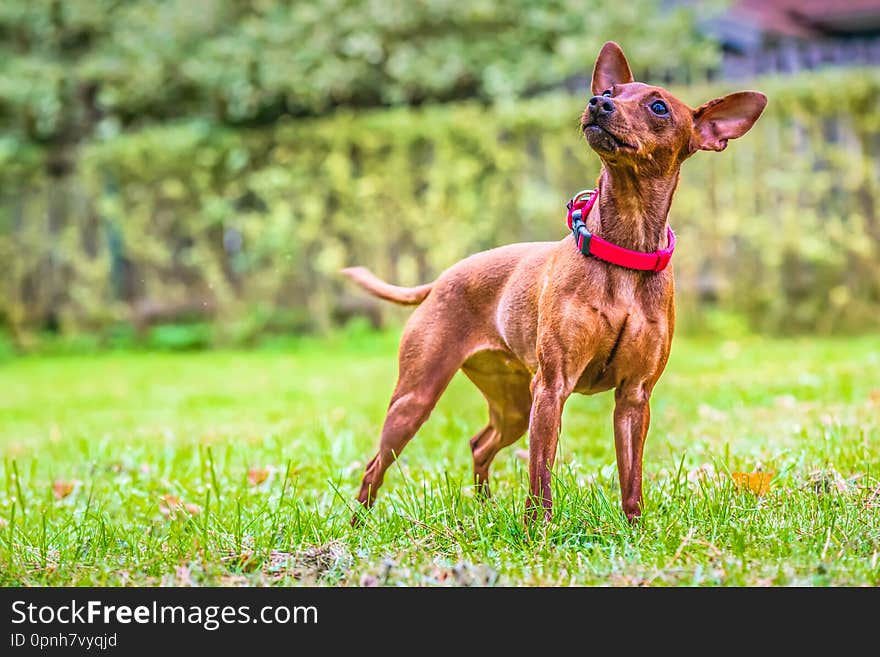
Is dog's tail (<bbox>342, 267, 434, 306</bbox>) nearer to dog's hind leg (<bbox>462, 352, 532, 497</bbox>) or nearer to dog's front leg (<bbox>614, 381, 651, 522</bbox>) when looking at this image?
dog's hind leg (<bbox>462, 352, 532, 497</bbox>)

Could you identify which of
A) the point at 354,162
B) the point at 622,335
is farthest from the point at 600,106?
the point at 354,162

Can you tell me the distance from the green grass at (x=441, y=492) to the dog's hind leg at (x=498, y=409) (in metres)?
0.14

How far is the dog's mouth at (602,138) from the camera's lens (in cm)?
289

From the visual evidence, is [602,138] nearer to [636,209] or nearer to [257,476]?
[636,209]

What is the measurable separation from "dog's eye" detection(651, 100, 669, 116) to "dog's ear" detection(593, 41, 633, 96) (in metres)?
0.36

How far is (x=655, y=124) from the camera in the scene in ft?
9.75

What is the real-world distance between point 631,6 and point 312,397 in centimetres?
634

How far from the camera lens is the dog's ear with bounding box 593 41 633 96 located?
334cm

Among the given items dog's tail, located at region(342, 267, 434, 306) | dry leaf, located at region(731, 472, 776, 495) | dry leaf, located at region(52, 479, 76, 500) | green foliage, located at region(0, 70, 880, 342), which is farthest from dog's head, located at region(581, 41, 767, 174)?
green foliage, located at region(0, 70, 880, 342)

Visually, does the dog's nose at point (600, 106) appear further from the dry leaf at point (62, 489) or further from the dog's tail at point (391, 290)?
the dry leaf at point (62, 489)

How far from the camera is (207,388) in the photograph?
8.61 metres

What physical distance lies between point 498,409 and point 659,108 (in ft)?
4.19

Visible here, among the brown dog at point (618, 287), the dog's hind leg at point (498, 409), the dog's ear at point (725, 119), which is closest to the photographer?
the brown dog at point (618, 287)

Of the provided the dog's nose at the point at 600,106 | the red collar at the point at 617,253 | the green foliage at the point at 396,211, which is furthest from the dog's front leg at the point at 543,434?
the green foliage at the point at 396,211
